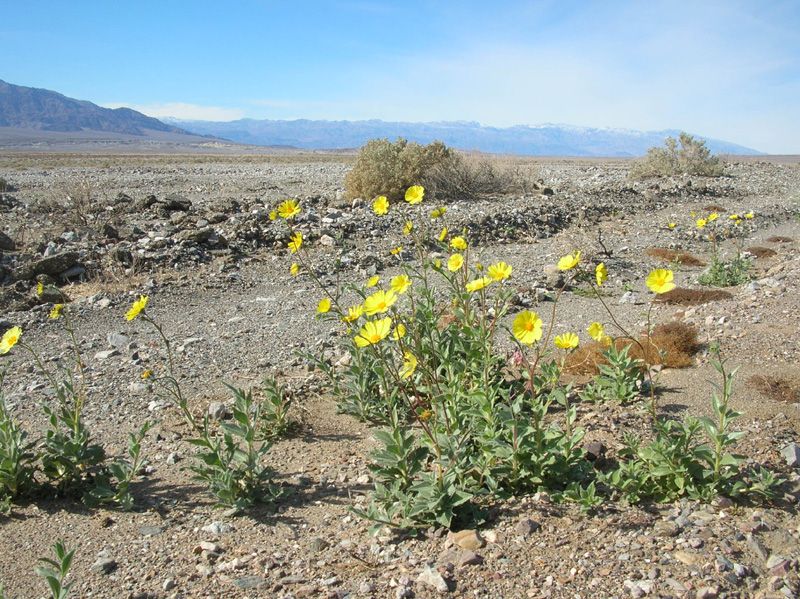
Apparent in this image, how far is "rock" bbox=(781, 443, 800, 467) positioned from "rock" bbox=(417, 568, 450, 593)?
171cm

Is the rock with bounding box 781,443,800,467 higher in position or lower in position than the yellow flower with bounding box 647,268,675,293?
lower

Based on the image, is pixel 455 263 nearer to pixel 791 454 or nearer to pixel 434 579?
pixel 434 579

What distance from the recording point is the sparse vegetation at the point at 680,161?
18.6 metres

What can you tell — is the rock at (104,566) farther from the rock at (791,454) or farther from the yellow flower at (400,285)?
the rock at (791,454)

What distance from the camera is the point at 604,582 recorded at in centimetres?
178

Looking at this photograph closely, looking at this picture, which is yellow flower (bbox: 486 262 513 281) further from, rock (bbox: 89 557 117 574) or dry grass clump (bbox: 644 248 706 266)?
dry grass clump (bbox: 644 248 706 266)

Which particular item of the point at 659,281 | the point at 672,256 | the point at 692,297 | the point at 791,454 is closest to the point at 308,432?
the point at 659,281

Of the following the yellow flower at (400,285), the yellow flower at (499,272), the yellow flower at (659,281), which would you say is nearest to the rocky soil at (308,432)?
the yellow flower at (659,281)

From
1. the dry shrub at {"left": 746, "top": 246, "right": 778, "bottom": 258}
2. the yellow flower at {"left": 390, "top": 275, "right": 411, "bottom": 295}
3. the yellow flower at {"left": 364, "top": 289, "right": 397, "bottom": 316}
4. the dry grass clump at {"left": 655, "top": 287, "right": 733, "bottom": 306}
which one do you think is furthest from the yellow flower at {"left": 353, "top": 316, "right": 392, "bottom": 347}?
the dry shrub at {"left": 746, "top": 246, "right": 778, "bottom": 258}

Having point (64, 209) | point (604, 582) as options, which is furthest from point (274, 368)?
point (64, 209)

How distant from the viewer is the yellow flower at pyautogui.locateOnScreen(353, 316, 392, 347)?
1.99 meters

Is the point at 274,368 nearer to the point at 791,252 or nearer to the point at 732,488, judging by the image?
the point at 732,488

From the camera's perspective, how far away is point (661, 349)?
3.89 m

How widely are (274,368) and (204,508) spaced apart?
169cm
